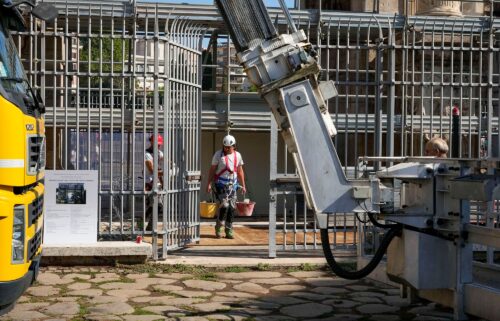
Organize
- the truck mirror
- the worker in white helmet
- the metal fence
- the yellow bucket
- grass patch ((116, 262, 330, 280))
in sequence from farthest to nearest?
the yellow bucket < the worker in white helmet < the metal fence < grass patch ((116, 262, 330, 280)) < the truck mirror

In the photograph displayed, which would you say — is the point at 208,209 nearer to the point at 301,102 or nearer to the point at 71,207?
the point at 71,207

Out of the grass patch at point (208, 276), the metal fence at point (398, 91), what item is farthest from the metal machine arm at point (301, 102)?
the metal fence at point (398, 91)

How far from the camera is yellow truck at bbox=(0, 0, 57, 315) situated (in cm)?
645

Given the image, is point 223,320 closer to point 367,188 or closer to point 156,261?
point 367,188

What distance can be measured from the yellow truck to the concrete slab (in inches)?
135

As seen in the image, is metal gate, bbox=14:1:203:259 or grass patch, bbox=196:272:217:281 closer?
grass patch, bbox=196:272:217:281

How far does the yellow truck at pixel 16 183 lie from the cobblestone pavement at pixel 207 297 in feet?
4.64

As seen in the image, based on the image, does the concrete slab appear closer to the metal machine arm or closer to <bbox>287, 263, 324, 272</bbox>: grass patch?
<bbox>287, 263, 324, 272</bbox>: grass patch

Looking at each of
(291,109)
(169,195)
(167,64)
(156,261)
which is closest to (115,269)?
(156,261)

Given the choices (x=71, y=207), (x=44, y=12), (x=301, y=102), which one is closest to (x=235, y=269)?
(x=71, y=207)

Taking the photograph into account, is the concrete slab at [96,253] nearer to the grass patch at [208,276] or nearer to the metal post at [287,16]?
A: the grass patch at [208,276]

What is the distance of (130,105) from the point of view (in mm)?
12719

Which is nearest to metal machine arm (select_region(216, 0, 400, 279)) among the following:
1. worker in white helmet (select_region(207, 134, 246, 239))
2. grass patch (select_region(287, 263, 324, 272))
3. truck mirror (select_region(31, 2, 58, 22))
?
truck mirror (select_region(31, 2, 58, 22))

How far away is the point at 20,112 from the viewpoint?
22.1 ft
